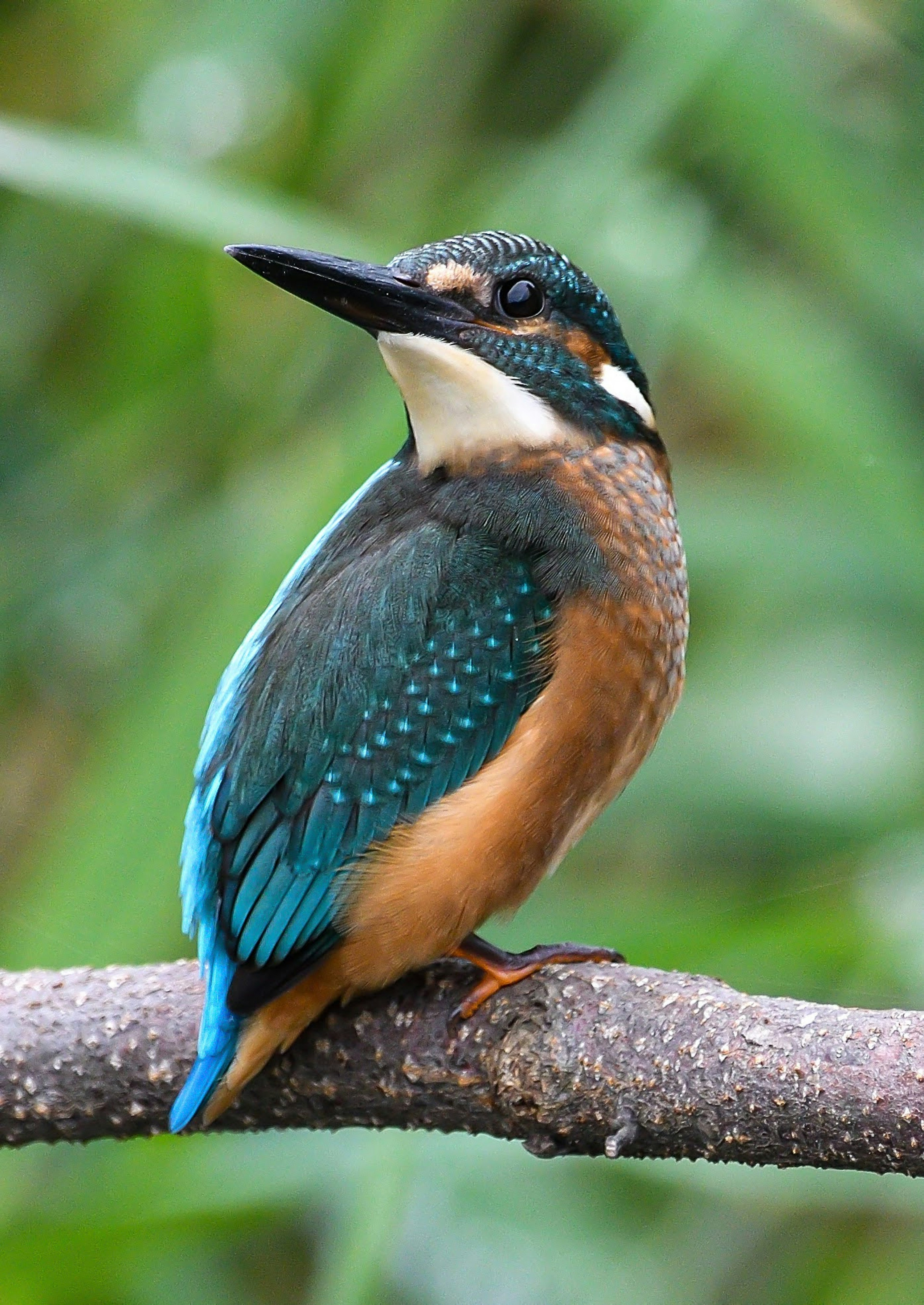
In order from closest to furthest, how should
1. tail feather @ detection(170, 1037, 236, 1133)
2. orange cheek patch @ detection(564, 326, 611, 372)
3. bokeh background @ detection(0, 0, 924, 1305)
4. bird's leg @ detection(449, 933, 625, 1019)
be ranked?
tail feather @ detection(170, 1037, 236, 1133) < bird's leg @ detection(449, 933, 625, 1019) < orange cheek patch @ detection(564, 326, 611, 372) < bokeh background @ detection(0, 0, 924, 1305)

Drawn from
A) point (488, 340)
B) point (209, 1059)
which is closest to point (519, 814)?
point (209, 1059)

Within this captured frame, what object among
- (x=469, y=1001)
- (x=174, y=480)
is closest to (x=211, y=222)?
(x=174, y=480)

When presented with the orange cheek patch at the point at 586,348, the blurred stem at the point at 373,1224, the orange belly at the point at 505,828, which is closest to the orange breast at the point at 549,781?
the orange belly at the point at 505,828

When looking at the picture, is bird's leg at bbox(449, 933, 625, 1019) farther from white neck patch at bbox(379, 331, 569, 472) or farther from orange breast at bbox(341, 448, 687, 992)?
white neck patch at bbox(379, 331, 569, 472)

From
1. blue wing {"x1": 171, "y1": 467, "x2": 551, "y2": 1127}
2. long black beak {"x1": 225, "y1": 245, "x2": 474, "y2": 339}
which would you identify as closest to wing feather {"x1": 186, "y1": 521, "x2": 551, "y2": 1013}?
blue wing {"x1": 171, "y1": 467, "x2": 551, "y2": 1127}

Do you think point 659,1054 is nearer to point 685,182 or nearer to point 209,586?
point 209,586
